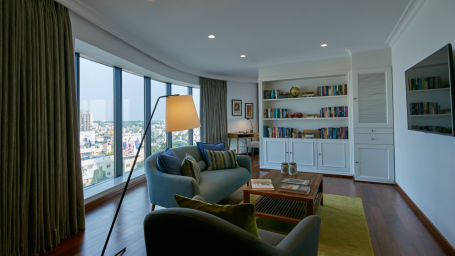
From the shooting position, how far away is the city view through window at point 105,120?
3.22 m

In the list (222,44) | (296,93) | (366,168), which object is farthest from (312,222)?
(296,93)

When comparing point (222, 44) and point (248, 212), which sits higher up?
point (222, 44)

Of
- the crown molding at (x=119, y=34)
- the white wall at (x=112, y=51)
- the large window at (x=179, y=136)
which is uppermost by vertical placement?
the crown molding at (x=119, y=34)

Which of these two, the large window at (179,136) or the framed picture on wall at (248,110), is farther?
the framed picture on wall at (248,110)

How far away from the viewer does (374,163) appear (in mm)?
3998

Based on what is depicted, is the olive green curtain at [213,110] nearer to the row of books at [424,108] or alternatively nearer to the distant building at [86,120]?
the distant building at [86,120]

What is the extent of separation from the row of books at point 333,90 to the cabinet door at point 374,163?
44.5 inches

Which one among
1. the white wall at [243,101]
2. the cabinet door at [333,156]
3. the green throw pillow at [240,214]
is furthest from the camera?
the white wall at [243,101]

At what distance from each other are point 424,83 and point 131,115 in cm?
424

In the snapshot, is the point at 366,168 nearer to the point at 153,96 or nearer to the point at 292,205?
the point at 292,205

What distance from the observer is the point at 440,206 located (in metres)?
2.12

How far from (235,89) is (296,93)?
7.47 ft

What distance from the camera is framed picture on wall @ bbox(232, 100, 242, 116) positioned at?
6.70 metres

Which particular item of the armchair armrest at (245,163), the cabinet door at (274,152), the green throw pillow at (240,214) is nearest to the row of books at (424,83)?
the green throw pillow at (240,214)
